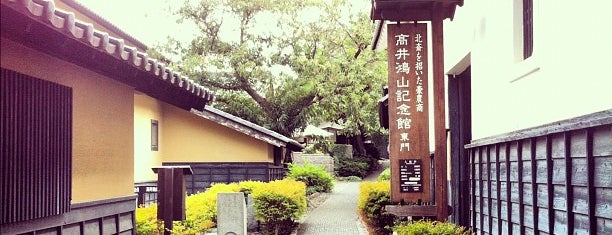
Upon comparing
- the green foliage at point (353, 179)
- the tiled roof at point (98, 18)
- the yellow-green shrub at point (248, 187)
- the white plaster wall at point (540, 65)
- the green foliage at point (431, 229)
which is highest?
the tiled roof at point (98, 18)

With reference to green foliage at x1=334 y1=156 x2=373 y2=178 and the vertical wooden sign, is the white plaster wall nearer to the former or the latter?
the vertical wooden sign

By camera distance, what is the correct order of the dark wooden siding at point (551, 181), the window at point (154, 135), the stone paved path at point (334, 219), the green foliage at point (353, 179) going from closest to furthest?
the dark wooden siding at point (551, 181), the stone paved path at point (334, 219), the window at point (154, 135), the green foliage at point (353, 179)

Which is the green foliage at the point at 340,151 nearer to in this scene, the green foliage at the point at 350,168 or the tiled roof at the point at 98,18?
the green foliage at the point at 350,168

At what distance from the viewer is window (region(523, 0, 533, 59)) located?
9805mm

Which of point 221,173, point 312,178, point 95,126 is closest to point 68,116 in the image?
point 95,126

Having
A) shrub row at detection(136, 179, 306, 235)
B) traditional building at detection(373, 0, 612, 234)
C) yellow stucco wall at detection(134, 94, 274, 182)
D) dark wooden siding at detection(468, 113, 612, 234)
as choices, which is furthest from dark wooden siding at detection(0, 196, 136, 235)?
yellow stucco wall at detection(134, 94, 274, 182)

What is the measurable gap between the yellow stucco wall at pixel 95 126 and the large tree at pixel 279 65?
64.1ft

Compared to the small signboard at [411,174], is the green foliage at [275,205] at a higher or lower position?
lower

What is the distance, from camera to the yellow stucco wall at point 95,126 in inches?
332

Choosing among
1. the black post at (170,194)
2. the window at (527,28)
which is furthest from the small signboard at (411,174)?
the black post at (170,194)

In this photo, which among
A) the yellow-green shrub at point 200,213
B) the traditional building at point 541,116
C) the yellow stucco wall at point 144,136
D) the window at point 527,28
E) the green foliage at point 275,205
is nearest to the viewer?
the traditional building at point 541,116

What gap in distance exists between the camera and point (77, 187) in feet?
30.9

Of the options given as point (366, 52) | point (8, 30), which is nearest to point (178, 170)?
point (8, 30)

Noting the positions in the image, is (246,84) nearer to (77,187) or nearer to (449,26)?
(449,26)
